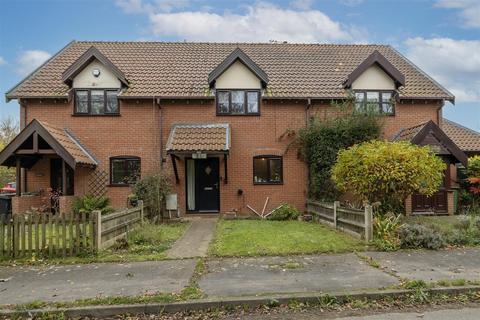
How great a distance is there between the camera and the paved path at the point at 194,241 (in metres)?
10.0

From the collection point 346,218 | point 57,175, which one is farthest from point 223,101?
point 346,218

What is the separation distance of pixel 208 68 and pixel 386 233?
12.7m

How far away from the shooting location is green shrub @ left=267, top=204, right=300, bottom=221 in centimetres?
1734

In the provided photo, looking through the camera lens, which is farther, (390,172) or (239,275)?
(390,172)

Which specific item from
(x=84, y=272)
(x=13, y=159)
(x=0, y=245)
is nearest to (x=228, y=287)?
(x=84, y=272)

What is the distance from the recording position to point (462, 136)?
21359mm

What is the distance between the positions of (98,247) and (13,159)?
978 cm

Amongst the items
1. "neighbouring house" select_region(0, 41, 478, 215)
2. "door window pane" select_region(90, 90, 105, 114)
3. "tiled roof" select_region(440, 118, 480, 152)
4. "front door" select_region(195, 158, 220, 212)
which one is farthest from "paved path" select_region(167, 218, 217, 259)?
"tiled roof" select_region(440, 118, 480, 152)

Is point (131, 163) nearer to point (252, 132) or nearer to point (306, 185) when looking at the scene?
point (252, 132)

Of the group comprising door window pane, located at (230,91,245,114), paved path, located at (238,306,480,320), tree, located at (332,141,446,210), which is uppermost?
door window pane, located at (230,91,245,114)

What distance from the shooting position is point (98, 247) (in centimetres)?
991

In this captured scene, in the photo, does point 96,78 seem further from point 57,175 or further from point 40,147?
point 57,175

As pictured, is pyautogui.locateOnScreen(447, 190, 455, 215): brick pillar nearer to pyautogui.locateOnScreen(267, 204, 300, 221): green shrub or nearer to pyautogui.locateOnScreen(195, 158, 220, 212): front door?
pyautogui.locateOnScreen(267, 204, 300, 221): green shrub

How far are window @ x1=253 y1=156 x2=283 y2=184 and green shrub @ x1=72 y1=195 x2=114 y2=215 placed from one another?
6.55m
